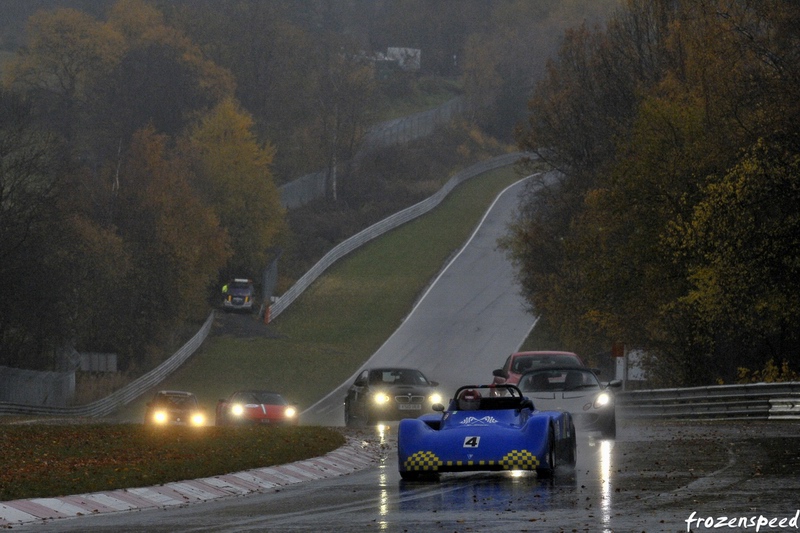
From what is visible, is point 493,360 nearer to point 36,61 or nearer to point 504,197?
point 504,197

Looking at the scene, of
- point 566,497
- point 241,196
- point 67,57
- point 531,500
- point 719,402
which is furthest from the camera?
point 67,57

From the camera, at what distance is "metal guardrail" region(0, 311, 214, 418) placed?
5156 centimetres

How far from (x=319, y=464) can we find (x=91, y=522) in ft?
24.1

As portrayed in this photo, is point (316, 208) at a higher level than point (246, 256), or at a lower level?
higher

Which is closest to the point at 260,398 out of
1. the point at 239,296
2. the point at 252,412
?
the point at 252,412

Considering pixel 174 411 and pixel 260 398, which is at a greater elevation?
pixel 260 398

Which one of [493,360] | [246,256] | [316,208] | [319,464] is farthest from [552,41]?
[319,464]

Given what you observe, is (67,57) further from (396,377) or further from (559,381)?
(559,381)

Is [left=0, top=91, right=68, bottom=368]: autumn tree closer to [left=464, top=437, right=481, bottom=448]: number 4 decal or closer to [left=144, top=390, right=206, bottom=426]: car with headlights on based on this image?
[left=144, top=390, right=206, bottom=426]: car with headlights on

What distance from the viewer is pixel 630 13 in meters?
54.3

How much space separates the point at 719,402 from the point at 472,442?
1859cm

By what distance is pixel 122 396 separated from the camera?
58000 millimetres

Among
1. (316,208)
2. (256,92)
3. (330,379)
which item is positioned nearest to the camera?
(330,379)

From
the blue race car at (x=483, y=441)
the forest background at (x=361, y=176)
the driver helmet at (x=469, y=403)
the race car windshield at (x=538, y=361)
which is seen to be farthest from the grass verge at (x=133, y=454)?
the forest background at (x=361, y=176)
